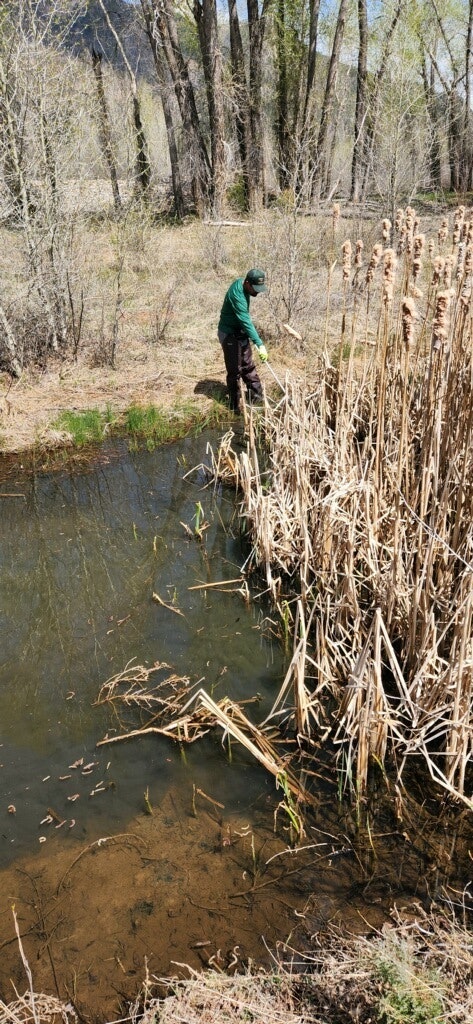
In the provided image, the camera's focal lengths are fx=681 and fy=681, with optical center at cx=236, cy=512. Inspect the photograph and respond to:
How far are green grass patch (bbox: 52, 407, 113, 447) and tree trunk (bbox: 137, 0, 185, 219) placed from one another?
39.3 feet

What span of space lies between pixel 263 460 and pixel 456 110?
791 inches

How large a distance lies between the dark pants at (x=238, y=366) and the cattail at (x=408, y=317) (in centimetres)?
522

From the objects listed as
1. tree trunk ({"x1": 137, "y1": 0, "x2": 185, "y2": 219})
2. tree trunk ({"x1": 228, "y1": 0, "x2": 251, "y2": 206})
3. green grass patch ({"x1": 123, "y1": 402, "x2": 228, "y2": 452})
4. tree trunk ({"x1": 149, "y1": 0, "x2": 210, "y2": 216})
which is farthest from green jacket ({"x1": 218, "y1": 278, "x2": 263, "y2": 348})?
tree trunk ({"x1": 137, "y1": 0, "x2": 185, "y2": 219})

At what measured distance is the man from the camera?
24.3 feet

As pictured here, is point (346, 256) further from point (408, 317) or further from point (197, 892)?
point (197, 892)

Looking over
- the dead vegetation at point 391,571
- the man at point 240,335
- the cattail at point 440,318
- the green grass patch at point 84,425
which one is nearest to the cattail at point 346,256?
the dead vegetation at point 391,571

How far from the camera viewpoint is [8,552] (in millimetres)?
5824

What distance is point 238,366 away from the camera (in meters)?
8.12

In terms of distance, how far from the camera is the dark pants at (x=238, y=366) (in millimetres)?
7969

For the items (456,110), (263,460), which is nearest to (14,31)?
(263,460)

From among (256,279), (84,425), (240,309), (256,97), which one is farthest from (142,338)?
(256,97)

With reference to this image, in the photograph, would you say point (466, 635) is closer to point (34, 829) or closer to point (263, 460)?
point (34, 829)

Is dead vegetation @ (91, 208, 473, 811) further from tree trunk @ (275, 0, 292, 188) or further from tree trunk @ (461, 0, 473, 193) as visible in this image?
tree trunk @ (275, 0, 292, 188)

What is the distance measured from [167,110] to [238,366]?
495 inches
